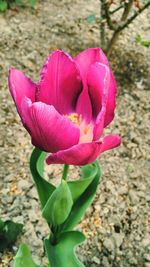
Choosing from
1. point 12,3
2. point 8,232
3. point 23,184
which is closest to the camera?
point 8,232

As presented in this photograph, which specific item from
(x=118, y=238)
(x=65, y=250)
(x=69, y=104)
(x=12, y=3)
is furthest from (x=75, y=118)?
(x=12, y=3)

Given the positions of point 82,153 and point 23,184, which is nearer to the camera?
point 82,153

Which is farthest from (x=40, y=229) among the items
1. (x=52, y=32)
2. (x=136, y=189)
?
(x=52, y=32)

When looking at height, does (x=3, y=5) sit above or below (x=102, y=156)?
above

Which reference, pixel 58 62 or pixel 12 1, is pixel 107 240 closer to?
pixel 58 62

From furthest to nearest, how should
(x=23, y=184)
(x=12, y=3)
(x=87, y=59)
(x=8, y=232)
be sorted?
(x=12, y=3), (x=23, y=184), (x=8, y=232), (x=87, y=59)

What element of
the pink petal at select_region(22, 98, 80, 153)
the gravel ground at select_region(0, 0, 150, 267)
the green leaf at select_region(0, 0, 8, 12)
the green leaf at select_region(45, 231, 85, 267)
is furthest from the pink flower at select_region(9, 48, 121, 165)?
the green leaf at select_region(0, 0, 8, 12)

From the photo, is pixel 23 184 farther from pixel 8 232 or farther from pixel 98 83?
pixel 98 83

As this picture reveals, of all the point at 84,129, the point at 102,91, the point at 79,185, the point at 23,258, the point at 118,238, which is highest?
the point at 102,91
